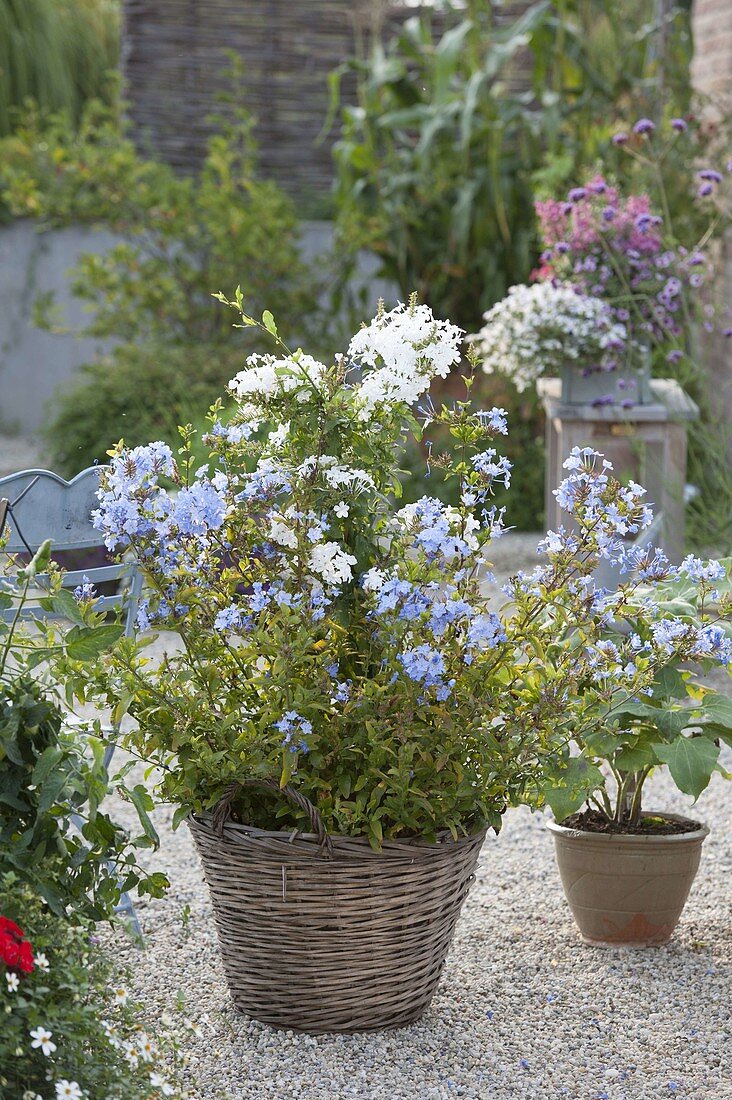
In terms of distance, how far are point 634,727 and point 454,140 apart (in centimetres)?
485

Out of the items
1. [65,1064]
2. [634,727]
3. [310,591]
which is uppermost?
[310,591]

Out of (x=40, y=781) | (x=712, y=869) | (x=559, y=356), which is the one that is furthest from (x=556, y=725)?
(x=559, y=356)

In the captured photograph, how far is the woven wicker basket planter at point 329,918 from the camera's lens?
1843 mm

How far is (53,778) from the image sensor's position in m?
Answer: 1.65

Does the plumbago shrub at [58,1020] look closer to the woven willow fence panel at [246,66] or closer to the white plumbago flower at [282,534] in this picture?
the white plumbago flower at [282,534]

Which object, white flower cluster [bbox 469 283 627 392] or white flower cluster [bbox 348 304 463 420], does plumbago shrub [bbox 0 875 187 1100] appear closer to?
white flower cluster [bbox 348 304 463 420]

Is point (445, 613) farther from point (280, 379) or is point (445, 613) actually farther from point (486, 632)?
point (280, 379)

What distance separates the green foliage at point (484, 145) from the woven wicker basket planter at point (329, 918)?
145 inches

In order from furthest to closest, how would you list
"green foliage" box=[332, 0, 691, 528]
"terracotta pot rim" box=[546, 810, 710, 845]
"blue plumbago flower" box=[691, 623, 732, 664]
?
"green foliage" box=[332, 0, 691, 528] < "terracotta pot rim" box=[546, 810, 710, 845] < "blue plumbago flower" box=[691, 623, 732, 664]

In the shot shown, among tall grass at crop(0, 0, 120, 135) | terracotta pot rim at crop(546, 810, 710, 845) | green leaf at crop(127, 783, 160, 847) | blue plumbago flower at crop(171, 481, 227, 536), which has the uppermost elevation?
tall grass at crop(0, 0, 120, 135)

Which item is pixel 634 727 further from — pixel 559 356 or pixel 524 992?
pixel 559 356

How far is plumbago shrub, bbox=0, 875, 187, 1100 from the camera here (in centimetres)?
150

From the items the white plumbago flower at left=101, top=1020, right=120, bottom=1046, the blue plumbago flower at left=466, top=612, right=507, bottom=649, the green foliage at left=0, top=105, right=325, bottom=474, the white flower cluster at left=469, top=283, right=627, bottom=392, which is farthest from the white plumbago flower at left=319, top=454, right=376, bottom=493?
the green foliage at left=0, top=105, right=325, bottom=474

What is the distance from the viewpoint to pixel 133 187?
6.41 metres
